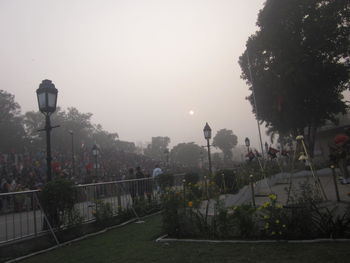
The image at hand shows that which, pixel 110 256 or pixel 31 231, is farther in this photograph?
pixel 31 231

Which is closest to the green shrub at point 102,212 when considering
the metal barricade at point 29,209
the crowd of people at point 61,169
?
the metal barricade at point 29,209

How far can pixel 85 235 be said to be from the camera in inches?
329

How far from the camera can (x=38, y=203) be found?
741cm

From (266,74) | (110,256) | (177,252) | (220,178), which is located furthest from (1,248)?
(266,74)

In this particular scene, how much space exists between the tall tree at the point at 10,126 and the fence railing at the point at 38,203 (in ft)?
138

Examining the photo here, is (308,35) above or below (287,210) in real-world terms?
above

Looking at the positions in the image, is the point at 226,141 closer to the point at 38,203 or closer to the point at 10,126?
the point at 10,126

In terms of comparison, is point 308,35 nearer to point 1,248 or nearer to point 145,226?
point 145,226

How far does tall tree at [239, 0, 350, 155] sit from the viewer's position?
26.5 metres

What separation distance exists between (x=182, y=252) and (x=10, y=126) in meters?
52.2

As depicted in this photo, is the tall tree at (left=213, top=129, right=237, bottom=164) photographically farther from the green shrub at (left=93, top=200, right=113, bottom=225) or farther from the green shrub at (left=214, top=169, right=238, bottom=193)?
the green shrub at (left=93, top=200, right=113, bottom=225)

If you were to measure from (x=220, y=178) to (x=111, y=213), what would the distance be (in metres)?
6.22

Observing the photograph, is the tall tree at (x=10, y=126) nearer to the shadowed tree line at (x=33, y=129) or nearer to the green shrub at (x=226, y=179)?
the shadowed tree line at (x=33, y=129)

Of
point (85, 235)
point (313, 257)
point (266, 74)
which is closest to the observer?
point (313, 257)
